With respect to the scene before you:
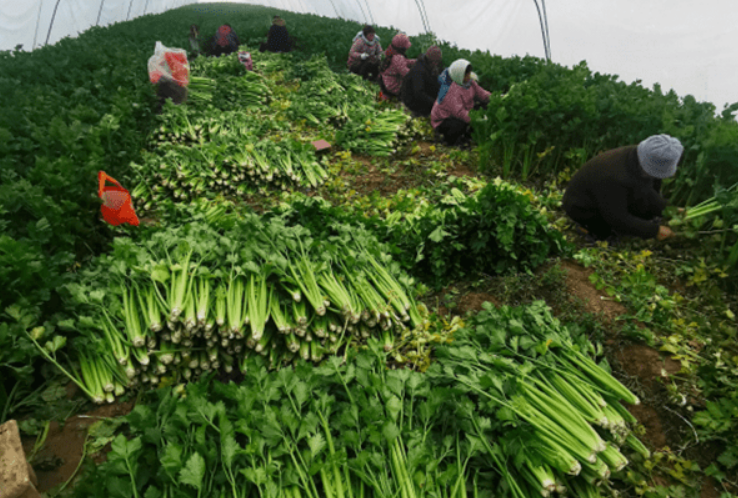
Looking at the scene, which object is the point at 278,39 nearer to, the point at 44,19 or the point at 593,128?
the point at 44,19

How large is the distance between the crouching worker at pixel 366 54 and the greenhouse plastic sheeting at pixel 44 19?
9711 millimetres

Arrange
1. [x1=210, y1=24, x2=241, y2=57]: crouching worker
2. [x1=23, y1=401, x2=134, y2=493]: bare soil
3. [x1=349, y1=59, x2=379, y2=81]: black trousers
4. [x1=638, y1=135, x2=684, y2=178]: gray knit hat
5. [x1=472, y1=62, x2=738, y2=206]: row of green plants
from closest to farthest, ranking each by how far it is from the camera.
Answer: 1. [x1=23, y1=401, x2=134, y2=493]: bare soil
2. [x1=638, y1=135, x2=684, y2=178]: gray knit hat
3. [x1=472, y1=62, x2=738, y2=206]: row of green plants
4. [x1=349, y1=59, x2=379, y2=81]: black trousers
5. [x1=210, y1=24, x2=241, y2=57]: crouching worker

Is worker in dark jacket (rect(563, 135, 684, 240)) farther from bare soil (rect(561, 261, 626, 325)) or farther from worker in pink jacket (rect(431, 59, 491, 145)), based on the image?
worker in pink jacket (rect(431, 59, 491, 145))

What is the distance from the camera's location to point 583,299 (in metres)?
3.99

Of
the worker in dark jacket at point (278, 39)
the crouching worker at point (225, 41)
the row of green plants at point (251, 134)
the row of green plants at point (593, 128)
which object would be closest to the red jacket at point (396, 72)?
the row of green plants at point (251, 134)

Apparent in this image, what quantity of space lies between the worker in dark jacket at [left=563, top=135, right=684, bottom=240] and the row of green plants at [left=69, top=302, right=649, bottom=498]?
2407mm

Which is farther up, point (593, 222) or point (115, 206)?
point (115, 206)

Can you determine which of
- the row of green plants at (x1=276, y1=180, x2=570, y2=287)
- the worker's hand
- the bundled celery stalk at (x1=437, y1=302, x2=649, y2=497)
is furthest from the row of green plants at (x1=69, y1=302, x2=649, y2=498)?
the worker's hand

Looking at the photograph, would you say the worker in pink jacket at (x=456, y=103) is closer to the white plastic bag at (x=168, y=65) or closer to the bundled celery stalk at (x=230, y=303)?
the bundled celery stalk at (x=230, y=303)

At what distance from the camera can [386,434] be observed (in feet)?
7.55

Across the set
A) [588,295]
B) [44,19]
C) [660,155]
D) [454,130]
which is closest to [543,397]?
[588,295]

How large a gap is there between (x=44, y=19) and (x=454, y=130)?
1419 cm

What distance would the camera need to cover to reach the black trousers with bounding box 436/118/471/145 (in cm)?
781

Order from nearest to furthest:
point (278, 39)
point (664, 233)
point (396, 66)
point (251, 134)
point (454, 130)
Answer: point (664, 233) → point (251, 134) → point (454, 130) → point (396, 66) → point (278, 39)
